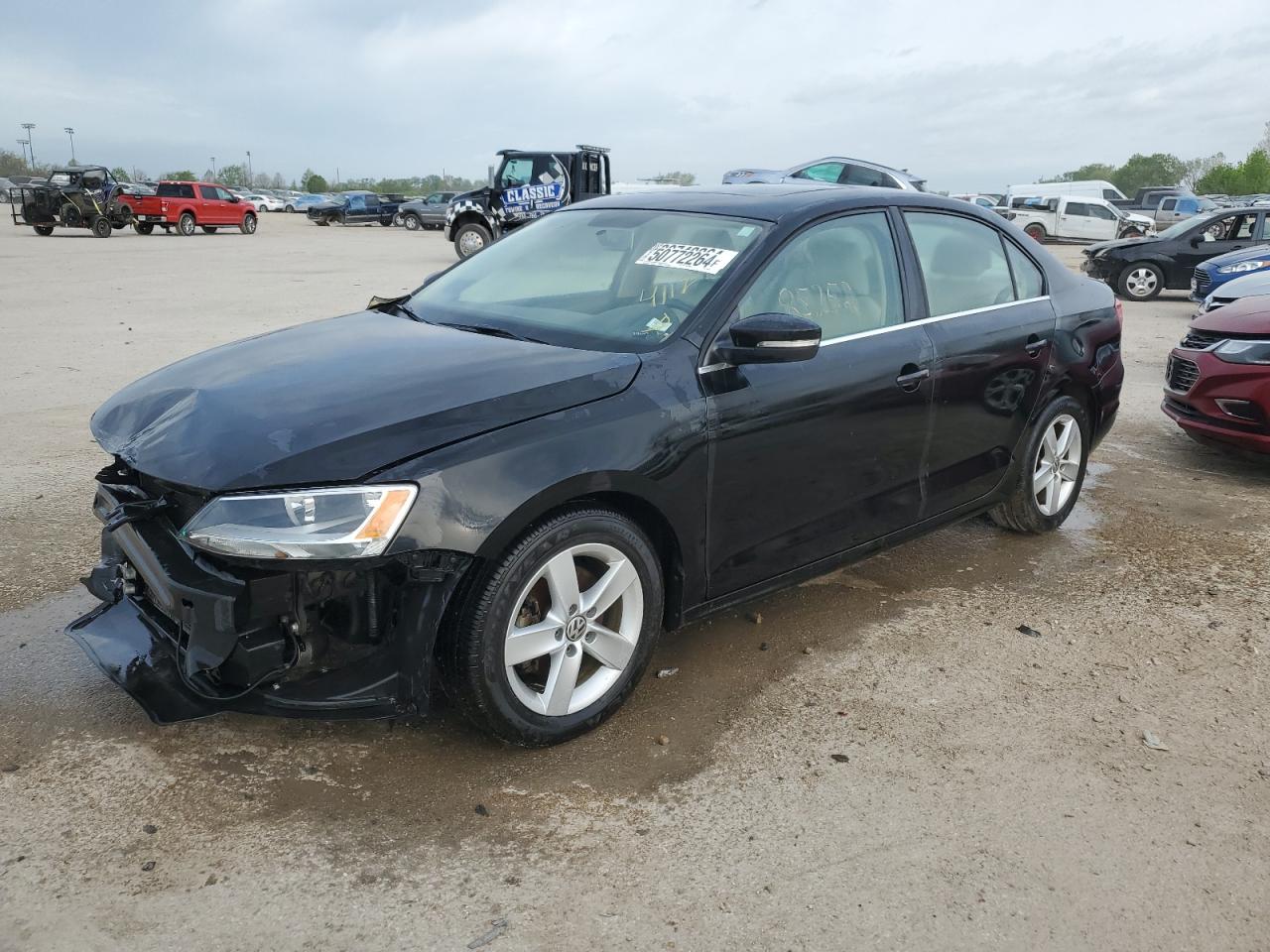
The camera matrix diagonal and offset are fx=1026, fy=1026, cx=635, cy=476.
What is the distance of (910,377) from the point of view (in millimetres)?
3826

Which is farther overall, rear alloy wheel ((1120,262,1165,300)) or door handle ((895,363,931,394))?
rear alloy wheel ((1120,262,1165,300))

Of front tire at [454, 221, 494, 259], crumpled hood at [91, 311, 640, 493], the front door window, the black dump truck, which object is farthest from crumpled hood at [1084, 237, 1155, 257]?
crumpled hood at [91, 311, 640, 493]

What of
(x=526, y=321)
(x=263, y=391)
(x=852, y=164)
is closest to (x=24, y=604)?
(x=263, y=391)

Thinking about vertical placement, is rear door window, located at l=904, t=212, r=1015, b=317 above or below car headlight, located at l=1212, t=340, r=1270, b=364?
above

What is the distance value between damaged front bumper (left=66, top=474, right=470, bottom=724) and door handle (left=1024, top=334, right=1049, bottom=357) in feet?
9.50

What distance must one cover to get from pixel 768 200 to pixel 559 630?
6.04 ft

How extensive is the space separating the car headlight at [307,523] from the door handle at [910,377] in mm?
→ 2004

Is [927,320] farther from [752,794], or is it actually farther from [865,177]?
[865,177]

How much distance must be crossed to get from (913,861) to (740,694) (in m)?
0.97

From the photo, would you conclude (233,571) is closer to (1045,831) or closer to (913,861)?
(913,861)

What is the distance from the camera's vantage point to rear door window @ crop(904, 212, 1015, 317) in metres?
4.09

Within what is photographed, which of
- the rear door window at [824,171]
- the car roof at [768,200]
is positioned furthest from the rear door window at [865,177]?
the car roof at [768,200]

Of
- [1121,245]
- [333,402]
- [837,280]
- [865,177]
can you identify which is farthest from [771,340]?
[865,177]

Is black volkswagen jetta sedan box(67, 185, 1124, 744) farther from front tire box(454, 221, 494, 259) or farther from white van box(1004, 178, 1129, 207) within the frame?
white van box(1004, 178, 1129, 207)
